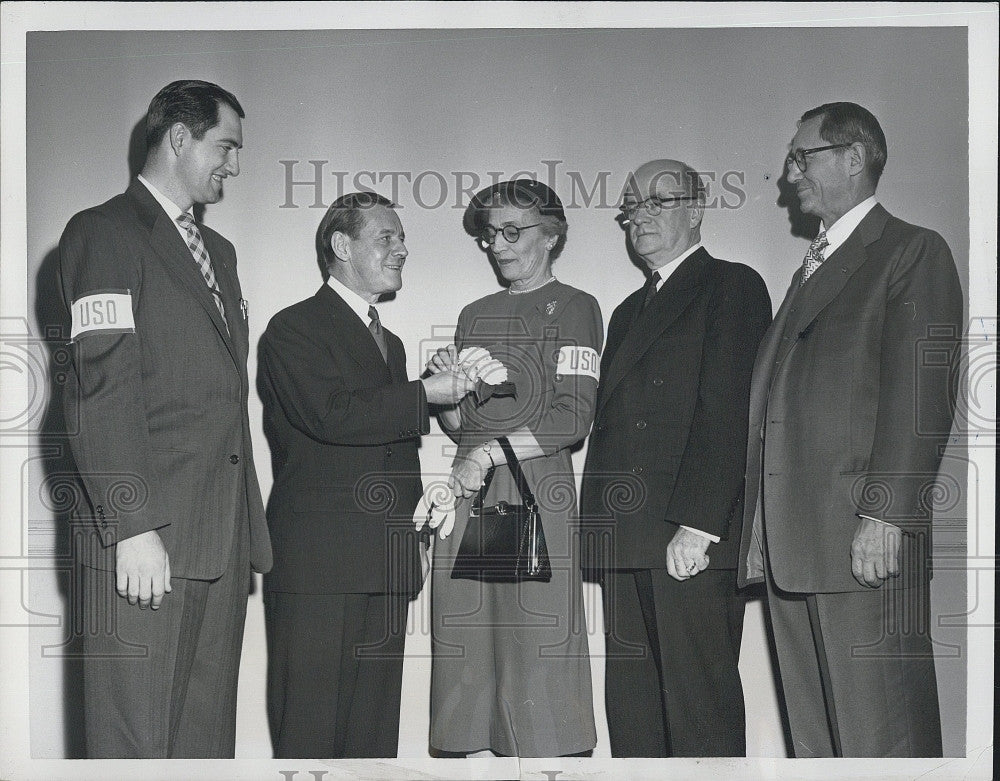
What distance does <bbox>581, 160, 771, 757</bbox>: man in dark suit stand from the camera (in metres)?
2.94

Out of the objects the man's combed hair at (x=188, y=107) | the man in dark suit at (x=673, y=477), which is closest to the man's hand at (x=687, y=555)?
the man in dark suit at (x=673, y=477)

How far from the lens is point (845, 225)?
117 inches

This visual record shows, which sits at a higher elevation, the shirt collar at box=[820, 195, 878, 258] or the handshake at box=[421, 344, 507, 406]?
the shirt collar at box=[820, 195, 878, 258]

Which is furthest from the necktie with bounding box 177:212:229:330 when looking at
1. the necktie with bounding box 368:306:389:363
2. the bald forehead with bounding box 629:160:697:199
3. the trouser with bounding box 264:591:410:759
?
the bald forehead with bounding box 629:160:697:199

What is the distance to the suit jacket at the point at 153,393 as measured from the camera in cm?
285

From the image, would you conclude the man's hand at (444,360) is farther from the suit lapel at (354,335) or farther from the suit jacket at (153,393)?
the suit jacket at (153,393)

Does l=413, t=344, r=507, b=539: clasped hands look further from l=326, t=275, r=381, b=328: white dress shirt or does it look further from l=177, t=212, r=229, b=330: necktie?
l=177, t=212, r=229, b=330: necktie

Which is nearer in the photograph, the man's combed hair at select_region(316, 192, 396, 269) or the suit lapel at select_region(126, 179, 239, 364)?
the suit lapel at select_region(126, 179, 239, 364)

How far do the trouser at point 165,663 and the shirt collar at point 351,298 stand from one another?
683 mm

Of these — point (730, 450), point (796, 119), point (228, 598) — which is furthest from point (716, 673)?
point (796, 119)

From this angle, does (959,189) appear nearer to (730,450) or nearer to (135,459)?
(730,450)
